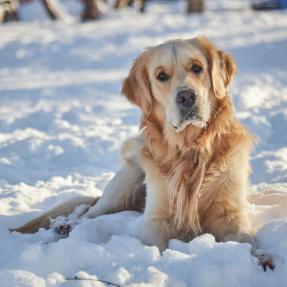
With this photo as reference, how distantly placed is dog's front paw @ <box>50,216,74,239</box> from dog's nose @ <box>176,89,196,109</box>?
46.1 inches

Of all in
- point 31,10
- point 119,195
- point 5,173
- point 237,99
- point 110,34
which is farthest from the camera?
point 31,10

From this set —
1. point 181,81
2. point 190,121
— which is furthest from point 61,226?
point 181,81

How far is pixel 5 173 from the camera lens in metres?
5.89

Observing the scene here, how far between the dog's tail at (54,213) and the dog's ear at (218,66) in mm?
1431

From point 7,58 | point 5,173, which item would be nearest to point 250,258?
point 5,173

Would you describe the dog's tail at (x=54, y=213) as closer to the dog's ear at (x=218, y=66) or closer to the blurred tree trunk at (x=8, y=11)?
the dog's ear at (x=218, y=66)

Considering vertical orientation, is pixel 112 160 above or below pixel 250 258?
below

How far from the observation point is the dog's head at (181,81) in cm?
381

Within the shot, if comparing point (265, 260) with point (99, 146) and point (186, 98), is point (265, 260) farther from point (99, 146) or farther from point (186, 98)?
point (99, 146)

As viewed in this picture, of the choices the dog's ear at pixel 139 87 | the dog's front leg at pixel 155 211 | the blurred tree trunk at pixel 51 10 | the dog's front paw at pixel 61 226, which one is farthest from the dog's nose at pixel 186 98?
the blurred tree trunk at pixel 51 10

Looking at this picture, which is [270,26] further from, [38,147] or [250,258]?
[250,258]

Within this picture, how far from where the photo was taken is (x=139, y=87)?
4262mm

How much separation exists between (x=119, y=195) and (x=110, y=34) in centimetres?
1205

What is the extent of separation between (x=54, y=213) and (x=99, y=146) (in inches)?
98.9
